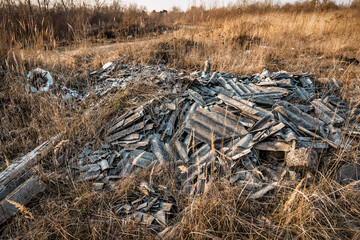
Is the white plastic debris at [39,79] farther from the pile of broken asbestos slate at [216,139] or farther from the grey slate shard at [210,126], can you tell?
the grey slate shard at [210,126]

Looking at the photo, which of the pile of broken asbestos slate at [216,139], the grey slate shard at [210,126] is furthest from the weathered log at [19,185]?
the grey slate shard at [210,126]

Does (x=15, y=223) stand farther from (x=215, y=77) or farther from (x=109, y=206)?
(x=215, y=77)

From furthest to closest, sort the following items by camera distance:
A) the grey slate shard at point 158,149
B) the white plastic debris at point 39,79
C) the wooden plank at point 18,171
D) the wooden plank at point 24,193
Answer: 1. the white plastic debris at point 39,79
2. the grey slate shard at point 158,149
3. the wooden plank at point 18,171
4. the wooden plank at point 24,193

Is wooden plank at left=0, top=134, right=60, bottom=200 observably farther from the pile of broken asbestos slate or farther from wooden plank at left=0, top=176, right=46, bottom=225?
the pile of broken asbestos slate

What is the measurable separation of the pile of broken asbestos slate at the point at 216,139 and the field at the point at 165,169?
0.16 meters

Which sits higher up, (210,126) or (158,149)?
(210,126)

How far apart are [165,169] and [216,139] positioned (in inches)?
30.9

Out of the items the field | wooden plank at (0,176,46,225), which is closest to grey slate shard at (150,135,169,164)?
the field

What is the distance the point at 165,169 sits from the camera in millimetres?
2203

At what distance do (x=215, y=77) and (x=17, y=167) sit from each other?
12.1 feet

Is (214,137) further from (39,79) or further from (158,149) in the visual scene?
(39,79)

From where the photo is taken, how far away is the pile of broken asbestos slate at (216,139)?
1990mm

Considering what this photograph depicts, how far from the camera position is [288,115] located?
281 centimetres

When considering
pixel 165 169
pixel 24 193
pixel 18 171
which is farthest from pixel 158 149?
pixel 18 171
